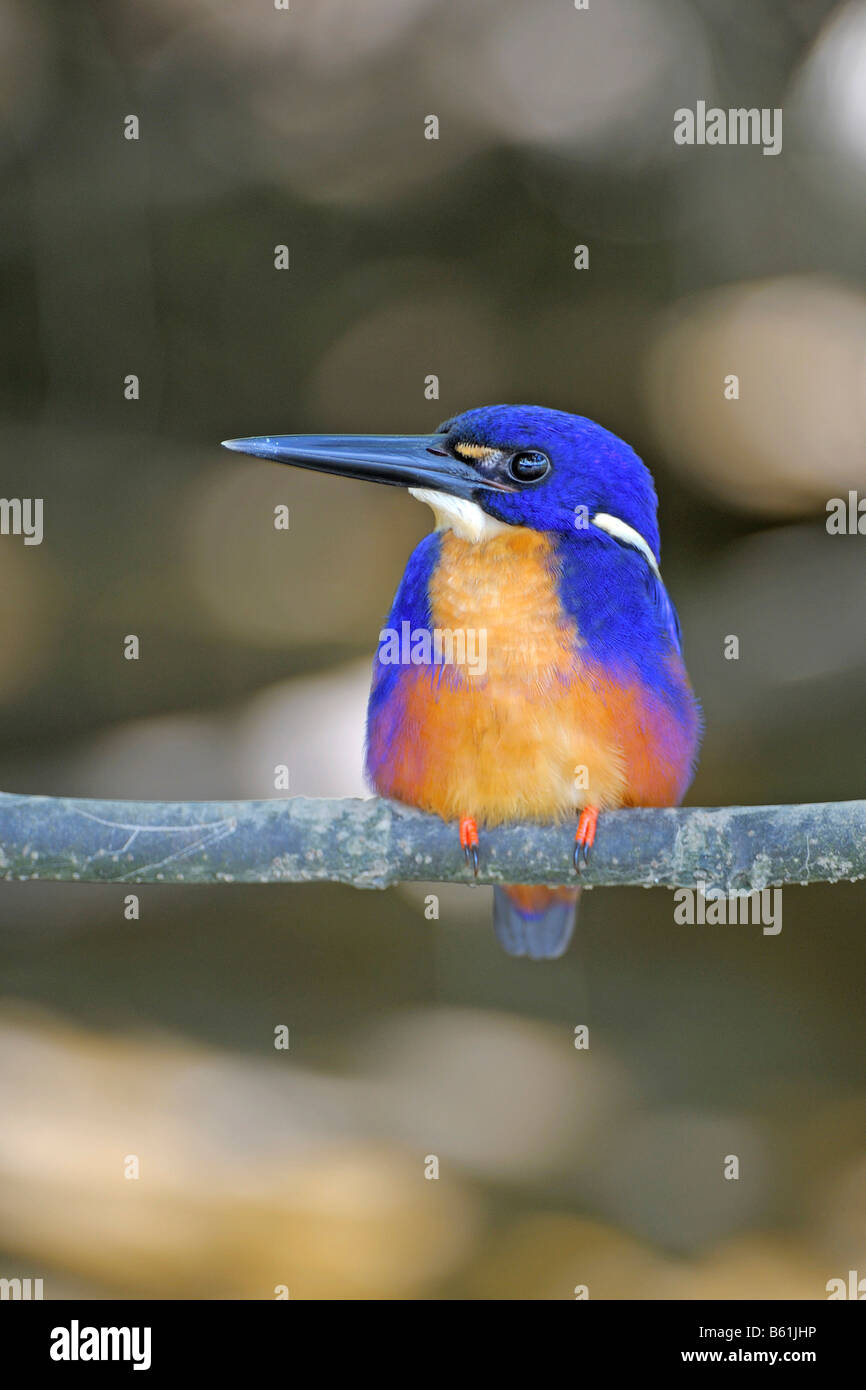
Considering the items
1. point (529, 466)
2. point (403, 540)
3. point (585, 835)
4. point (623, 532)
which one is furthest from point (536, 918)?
point (403, 540)

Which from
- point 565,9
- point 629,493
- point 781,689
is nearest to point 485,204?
point 565,9

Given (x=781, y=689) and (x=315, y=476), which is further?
(x=315, y=476)

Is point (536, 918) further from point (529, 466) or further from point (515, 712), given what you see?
point (529, 466)

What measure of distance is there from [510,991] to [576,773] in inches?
76.2

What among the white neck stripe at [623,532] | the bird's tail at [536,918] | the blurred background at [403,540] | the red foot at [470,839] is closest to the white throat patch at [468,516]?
the white neck stripe at [623,532]

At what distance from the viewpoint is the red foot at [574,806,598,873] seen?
1.72 meters

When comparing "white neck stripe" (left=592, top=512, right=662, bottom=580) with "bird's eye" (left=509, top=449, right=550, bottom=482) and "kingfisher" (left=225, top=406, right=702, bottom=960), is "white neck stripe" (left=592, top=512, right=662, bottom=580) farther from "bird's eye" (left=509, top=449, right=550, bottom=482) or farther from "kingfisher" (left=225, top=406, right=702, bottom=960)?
"bird's eye" (left=509, top=449, right=550, bottom=482)

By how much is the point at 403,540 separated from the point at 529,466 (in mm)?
1925

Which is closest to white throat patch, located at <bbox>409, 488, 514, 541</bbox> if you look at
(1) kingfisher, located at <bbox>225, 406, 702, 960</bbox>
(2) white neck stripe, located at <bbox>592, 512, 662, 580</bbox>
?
(1) kingfisher, located at <bbox>225, 406, 702, 960</bbox>

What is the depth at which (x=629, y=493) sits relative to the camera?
1969mm

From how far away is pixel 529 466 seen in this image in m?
1.88

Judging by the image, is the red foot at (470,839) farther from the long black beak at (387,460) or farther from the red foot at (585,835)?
the long black beak at (387,460)
